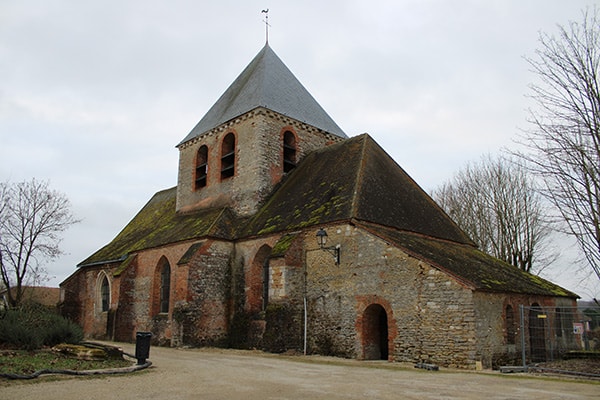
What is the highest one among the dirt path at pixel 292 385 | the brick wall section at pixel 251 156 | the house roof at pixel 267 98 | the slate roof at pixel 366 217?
the house roof at pixel 267 98

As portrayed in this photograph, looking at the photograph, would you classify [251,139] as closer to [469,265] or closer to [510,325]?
[469,265]

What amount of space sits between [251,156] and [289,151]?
230 cm

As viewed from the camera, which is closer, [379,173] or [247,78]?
[379,173]

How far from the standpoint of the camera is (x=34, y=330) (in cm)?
1313

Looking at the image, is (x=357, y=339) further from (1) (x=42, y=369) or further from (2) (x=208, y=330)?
(1) (x=42, y=369)

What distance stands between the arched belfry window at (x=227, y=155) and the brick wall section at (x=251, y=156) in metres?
0.22

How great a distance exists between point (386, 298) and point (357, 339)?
5.36 feet

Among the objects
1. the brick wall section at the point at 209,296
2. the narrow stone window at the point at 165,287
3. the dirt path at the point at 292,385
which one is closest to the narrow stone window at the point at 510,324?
the dirt path at the point at 292,385

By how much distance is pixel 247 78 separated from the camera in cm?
2698

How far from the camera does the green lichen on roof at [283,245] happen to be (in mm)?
17388

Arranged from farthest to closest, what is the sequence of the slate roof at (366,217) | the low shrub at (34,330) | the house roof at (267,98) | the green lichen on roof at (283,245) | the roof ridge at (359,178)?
the house roof at (267,98), the green lichen on roof at (283,245), the roof ridge at (359,178), the slate roof at (366,217), the low shrub at (34,330)

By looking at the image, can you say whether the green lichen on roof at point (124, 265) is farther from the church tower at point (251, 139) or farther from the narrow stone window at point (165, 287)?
the church tower at point (251, 139)

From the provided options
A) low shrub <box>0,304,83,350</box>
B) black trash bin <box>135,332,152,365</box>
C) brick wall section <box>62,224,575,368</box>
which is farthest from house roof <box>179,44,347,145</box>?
black trash bin <box>135,332,152,365</box>

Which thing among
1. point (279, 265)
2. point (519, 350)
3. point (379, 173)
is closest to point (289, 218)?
point (279, 265)
